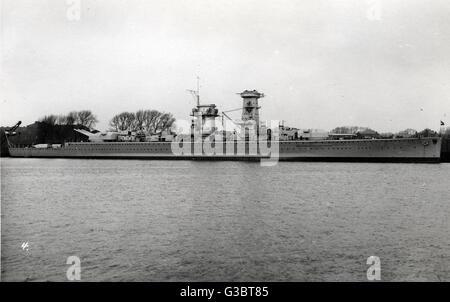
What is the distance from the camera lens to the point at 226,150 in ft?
228

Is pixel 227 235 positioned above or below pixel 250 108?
below

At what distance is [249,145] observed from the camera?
6881cm

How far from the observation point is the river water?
10.6m

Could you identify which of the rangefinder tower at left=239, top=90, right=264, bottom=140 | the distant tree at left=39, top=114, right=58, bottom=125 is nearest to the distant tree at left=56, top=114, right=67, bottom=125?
the distant tree at left=39, top=114, right=58, bottom=125

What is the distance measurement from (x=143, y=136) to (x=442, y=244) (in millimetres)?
72137

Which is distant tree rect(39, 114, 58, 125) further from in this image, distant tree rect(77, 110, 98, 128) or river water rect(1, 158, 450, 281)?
river water rect(1, 158, 450, 281)

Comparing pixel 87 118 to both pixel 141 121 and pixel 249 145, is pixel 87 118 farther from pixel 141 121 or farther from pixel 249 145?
pixel 249 145

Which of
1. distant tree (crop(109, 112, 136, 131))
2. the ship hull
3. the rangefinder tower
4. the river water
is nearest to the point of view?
the river water

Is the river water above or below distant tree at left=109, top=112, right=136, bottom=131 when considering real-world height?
below

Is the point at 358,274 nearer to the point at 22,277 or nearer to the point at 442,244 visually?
the point at 442,244

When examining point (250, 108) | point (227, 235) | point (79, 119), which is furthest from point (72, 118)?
point (227, 235)

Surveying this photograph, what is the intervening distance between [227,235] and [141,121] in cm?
9151
